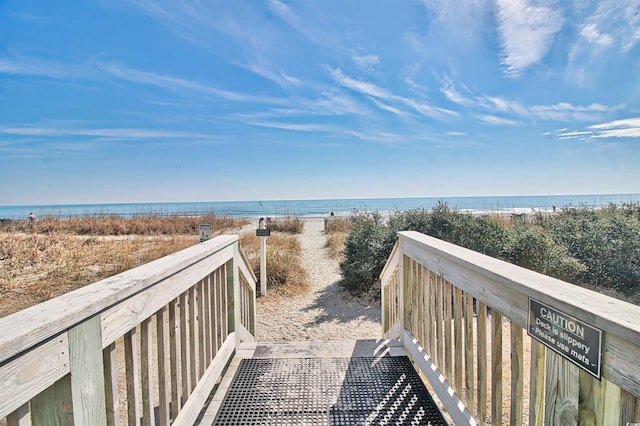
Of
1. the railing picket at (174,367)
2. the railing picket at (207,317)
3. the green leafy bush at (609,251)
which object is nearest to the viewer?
the railing picket at (174,367)

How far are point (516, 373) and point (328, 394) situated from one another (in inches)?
53.3

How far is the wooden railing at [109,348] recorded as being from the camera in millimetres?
667

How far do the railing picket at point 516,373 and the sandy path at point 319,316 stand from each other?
3.35m

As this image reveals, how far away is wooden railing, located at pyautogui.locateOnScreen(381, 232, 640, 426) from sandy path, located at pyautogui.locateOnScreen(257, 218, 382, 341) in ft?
8.10

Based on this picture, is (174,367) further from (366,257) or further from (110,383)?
(366,257)

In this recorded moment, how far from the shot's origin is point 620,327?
27.3 inches

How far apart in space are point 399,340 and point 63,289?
6116mm

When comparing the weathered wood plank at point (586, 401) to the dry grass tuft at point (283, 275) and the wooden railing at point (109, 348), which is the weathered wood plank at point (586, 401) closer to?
the wooden railing at point (109, 348)

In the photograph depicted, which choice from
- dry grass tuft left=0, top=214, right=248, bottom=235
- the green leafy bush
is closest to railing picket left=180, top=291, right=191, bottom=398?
the green leafy bush

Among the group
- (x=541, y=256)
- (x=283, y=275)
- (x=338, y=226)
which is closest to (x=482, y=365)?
(x=541, y=256)

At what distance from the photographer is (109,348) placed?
1.00m

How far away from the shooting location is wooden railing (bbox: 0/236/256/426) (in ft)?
2.19

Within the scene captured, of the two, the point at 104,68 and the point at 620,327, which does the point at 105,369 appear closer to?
the point at 620,327

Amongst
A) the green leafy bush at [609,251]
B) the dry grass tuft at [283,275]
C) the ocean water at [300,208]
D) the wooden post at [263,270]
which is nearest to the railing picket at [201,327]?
the wooden post at [263,270]
